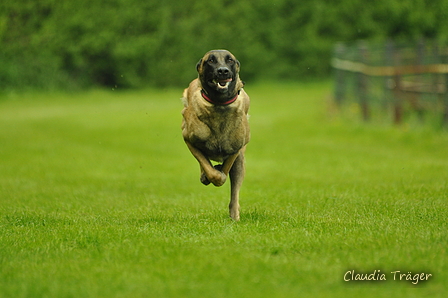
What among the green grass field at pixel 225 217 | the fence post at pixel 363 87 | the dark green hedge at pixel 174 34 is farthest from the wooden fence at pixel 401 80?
the dark green hedge at pixel 174 34

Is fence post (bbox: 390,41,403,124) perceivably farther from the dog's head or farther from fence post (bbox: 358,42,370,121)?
the dog's head

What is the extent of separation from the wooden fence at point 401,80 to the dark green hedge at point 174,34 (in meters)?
12.0

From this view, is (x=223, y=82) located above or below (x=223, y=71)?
below

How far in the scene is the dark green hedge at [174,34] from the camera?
32.7 meters

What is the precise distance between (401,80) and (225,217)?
12163 millimetres

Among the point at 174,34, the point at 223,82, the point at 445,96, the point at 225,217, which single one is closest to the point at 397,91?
the point at 445,96

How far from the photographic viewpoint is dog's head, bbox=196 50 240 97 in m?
6.52

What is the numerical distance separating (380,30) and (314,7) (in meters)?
3.28

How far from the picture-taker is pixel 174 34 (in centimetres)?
3359

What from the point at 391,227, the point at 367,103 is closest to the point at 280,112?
the point at 367,103

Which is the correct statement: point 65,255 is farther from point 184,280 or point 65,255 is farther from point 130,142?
point 130,142

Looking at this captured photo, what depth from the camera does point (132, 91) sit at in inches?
1339

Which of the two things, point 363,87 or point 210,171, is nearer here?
point 210,171

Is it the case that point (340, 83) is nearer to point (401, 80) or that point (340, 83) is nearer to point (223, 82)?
point (401, 80)
